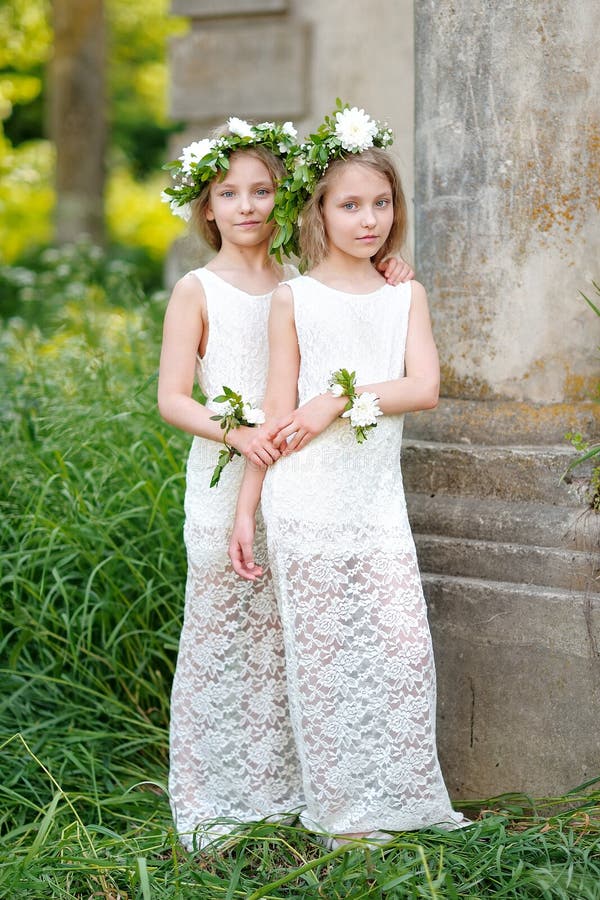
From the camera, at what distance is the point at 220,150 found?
2830 millimetres

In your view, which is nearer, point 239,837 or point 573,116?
point 239,837

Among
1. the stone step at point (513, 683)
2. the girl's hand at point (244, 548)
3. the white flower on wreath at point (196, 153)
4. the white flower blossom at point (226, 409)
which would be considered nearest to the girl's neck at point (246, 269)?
the white flower on wreath at point (196, 153)

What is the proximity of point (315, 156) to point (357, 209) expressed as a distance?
0.52 ft

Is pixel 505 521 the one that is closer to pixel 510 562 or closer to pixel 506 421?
pixel 510 562

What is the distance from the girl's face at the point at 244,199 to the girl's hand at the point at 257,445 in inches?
19.2

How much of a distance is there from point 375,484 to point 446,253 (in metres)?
0.74

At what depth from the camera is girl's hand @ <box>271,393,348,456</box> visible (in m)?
2.63

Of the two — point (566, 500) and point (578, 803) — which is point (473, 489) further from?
point (578, 803)

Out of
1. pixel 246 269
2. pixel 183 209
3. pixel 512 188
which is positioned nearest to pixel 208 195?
pixel 183 209

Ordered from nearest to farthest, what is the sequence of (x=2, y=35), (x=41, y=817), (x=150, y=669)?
1. (x=41, y=817)
2. (x=150, y=669)
3. (x=2, y=35)

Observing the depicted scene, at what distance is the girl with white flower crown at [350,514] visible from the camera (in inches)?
106

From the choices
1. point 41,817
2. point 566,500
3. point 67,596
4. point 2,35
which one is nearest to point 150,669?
point 67,596

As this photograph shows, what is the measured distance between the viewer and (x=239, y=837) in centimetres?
267

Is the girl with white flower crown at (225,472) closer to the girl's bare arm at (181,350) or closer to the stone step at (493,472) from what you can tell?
the girl's bare arm at (181,350)
